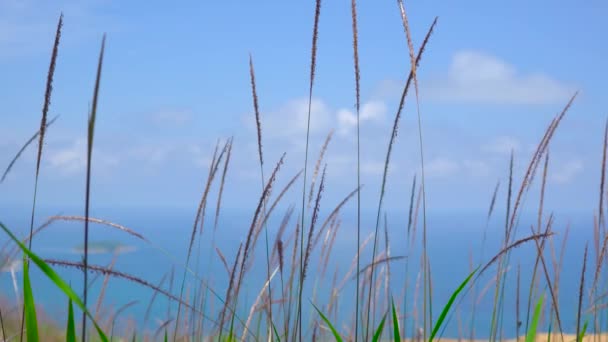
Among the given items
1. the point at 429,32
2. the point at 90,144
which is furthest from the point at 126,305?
the point at 90,144

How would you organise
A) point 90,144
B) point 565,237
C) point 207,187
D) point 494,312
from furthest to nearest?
point 565,237 → point 494,312 → point 207,187 → point 90,144

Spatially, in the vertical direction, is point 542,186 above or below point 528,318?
above

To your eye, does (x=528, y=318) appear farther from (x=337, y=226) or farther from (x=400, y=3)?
(x=400, y=3)

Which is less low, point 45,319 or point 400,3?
point 400,3

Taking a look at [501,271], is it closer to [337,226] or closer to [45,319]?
[337,226]

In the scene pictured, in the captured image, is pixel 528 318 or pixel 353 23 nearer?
pixel 353 23

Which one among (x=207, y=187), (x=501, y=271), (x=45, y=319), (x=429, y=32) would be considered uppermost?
(x=429, y=32)

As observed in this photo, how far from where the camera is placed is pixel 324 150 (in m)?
1.82

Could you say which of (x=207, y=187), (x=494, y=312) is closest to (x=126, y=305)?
(x=207, y=187)

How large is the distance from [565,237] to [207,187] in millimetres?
1478

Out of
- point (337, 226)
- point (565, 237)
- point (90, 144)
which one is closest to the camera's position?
Result: point (90, 144)

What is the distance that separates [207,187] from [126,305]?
58cm

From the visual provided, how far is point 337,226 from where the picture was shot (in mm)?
2408

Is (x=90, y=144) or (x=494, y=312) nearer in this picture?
(x=90, y=144)
